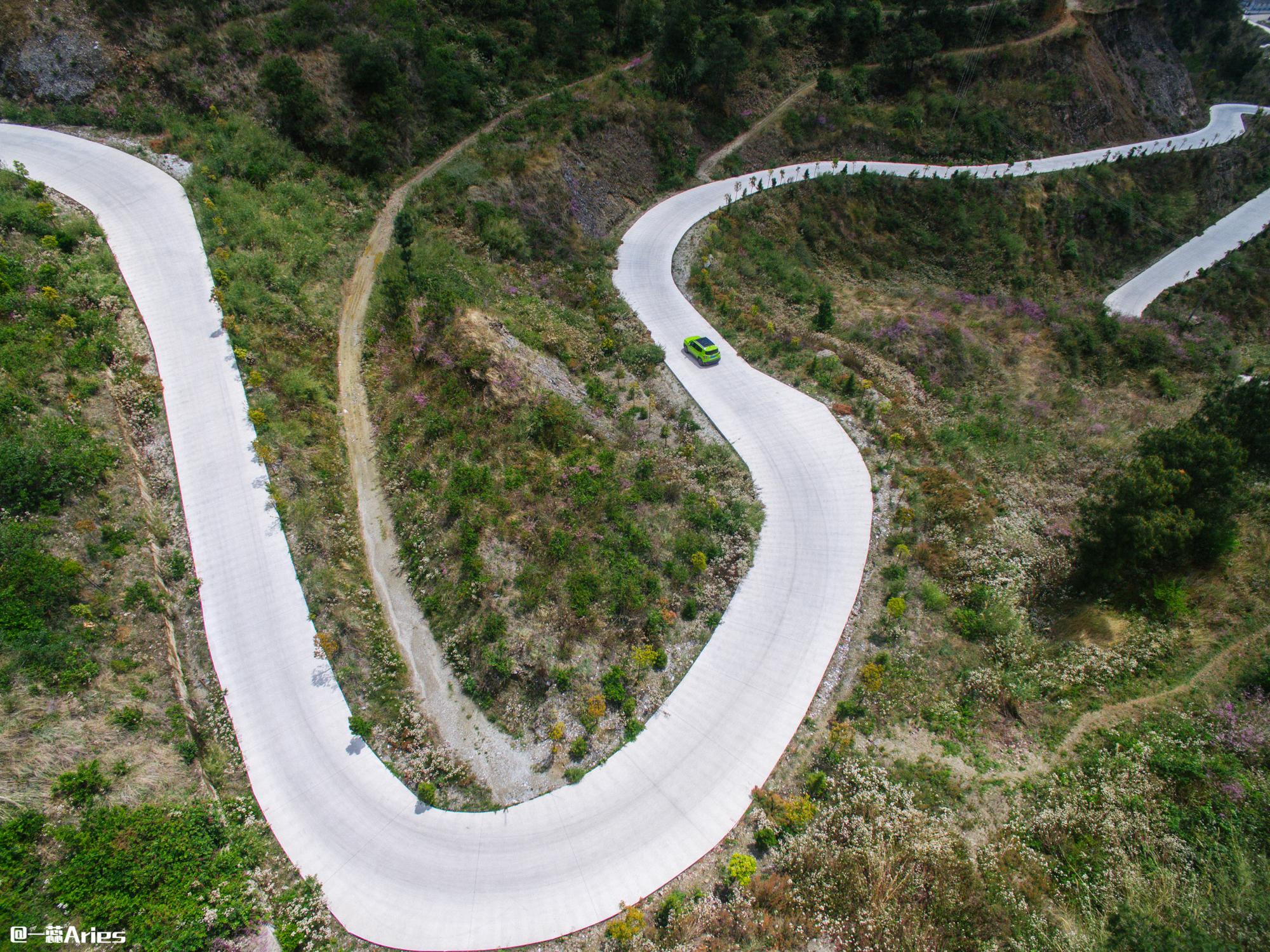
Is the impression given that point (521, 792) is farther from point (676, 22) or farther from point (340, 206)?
point (676, 22)


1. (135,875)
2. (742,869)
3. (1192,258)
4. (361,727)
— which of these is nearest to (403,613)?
(361,727)

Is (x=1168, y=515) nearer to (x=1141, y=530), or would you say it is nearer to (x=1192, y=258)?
(x=1141, y=530)

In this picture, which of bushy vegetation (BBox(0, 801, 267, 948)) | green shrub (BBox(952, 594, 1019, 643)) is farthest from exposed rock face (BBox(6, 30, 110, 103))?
green shrub (BBox(952, 594, 1019, 643))

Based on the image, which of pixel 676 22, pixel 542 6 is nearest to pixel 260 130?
pixel 542 6

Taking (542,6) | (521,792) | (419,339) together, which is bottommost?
(521,792)

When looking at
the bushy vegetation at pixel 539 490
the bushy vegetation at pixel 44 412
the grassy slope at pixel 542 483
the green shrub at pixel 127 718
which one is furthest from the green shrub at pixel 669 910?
the bushy vegetation at pixel 44 412

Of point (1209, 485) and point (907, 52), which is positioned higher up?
point (907, 52)
